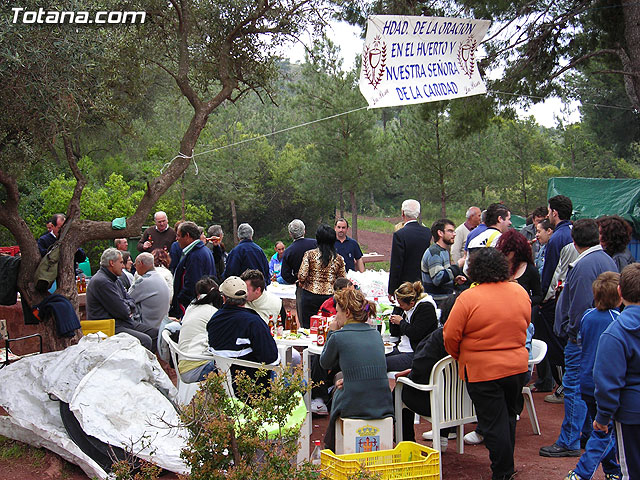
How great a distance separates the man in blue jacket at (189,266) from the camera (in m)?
6.70

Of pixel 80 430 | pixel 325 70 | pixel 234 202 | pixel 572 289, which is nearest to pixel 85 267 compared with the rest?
pixel 80 430

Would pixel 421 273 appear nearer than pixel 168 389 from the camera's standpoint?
No

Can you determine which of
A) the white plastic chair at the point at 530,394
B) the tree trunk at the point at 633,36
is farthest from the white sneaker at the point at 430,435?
the tree trunk at the point at 633,36

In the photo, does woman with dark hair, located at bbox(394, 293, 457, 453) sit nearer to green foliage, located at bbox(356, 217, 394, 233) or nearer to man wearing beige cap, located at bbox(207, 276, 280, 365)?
man wearing beige cap, located at bbox(207, 276, 280, 365)

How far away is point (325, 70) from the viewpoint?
66.5 feet

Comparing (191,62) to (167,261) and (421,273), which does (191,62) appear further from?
(421,273)

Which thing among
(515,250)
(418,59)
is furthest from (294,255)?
(515,250)

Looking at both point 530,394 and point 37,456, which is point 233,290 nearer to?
point 37,456

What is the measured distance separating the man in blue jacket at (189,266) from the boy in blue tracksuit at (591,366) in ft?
13.0

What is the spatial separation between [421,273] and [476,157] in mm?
14956

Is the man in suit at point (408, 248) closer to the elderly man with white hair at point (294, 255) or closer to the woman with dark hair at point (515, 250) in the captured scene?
the elderly man with white hair at point (294, 255)

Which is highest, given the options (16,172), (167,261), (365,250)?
(16,172)

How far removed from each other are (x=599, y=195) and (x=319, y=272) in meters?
7.99

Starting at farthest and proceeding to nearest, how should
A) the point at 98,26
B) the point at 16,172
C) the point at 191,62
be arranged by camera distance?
the point at 191,62 < the point at 16,172 < the point at 98,26
